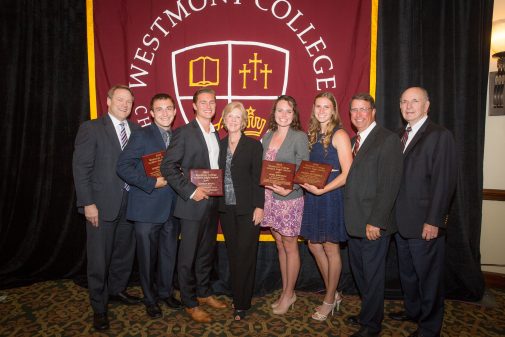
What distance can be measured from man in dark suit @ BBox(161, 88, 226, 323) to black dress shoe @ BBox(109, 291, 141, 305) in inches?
24.9

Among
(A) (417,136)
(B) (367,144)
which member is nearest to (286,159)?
(B) (367,144)

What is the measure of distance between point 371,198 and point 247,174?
3.06ft

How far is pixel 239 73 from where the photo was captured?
333cm

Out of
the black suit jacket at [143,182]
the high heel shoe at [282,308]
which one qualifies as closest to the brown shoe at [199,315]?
the high heel shoe at [282,308]

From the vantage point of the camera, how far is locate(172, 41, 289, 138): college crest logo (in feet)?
10.8

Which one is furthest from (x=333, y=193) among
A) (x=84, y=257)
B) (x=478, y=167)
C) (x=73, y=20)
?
(x=73, y=20)

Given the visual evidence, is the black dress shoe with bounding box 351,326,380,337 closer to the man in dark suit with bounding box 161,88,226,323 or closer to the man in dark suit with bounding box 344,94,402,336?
the man in dark suit with bounding box 344,94,402,336

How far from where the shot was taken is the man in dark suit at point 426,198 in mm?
2295

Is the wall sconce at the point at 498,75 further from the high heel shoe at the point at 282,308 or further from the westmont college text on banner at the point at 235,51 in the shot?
the high heel shoe at the point at 282,308

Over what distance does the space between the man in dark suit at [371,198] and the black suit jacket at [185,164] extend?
44.7 inches

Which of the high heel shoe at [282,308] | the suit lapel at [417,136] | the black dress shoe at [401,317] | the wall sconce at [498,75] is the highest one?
the wall sconce at [498,75]

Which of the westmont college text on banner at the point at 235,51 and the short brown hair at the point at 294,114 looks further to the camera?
the westmont college text on banner at the point at 235,51

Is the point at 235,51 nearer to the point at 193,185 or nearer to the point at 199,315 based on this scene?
the point at 193,185

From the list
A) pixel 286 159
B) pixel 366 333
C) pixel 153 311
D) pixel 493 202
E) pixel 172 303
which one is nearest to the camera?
pixel 366 333
